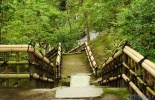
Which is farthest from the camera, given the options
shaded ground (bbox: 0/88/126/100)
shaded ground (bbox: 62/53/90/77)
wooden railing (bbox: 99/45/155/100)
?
shaded ground (bbox: 62/53/90/77)

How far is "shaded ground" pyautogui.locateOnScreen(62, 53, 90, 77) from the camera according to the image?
15.7 meters

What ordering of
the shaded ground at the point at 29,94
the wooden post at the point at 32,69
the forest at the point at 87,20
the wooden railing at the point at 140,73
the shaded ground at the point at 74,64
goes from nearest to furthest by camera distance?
the wooden railing at the point at 140,73 < the shaded ground at the point at 29,94 < the wooden post at the point at 32,69 < the forest at the point at 87,20 < the shaded ground at the point at 74,64

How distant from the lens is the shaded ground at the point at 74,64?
51.4 ft

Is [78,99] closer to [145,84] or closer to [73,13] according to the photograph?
[145,84]

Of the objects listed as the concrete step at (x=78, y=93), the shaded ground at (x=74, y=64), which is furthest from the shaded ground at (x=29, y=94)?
the shaded ground at (x=74, y=64)

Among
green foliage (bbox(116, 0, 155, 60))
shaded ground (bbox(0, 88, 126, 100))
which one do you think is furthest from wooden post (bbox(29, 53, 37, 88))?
green foliage (bbox(116, 0, 155, 60))

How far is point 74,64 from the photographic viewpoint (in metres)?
17.2

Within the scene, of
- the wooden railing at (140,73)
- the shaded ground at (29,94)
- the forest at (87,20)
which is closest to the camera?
the wooden railing at (140,73)

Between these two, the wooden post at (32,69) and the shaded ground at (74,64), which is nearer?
the wooden post at (32,69)

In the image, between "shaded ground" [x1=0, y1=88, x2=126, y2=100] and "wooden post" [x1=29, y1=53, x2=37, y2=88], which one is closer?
"shaded ground" [x1=0, y1=88, x2=126, y2=100]

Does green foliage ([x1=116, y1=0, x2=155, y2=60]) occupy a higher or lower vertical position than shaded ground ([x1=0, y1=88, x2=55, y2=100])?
higher

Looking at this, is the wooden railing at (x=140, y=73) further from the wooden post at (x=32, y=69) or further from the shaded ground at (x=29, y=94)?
the wooden post at (x=32, y=69)

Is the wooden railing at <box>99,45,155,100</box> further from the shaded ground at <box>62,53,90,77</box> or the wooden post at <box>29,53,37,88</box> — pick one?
the shaded ground at <box>62,53,90,77</box>

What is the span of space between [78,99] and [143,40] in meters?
2.75
